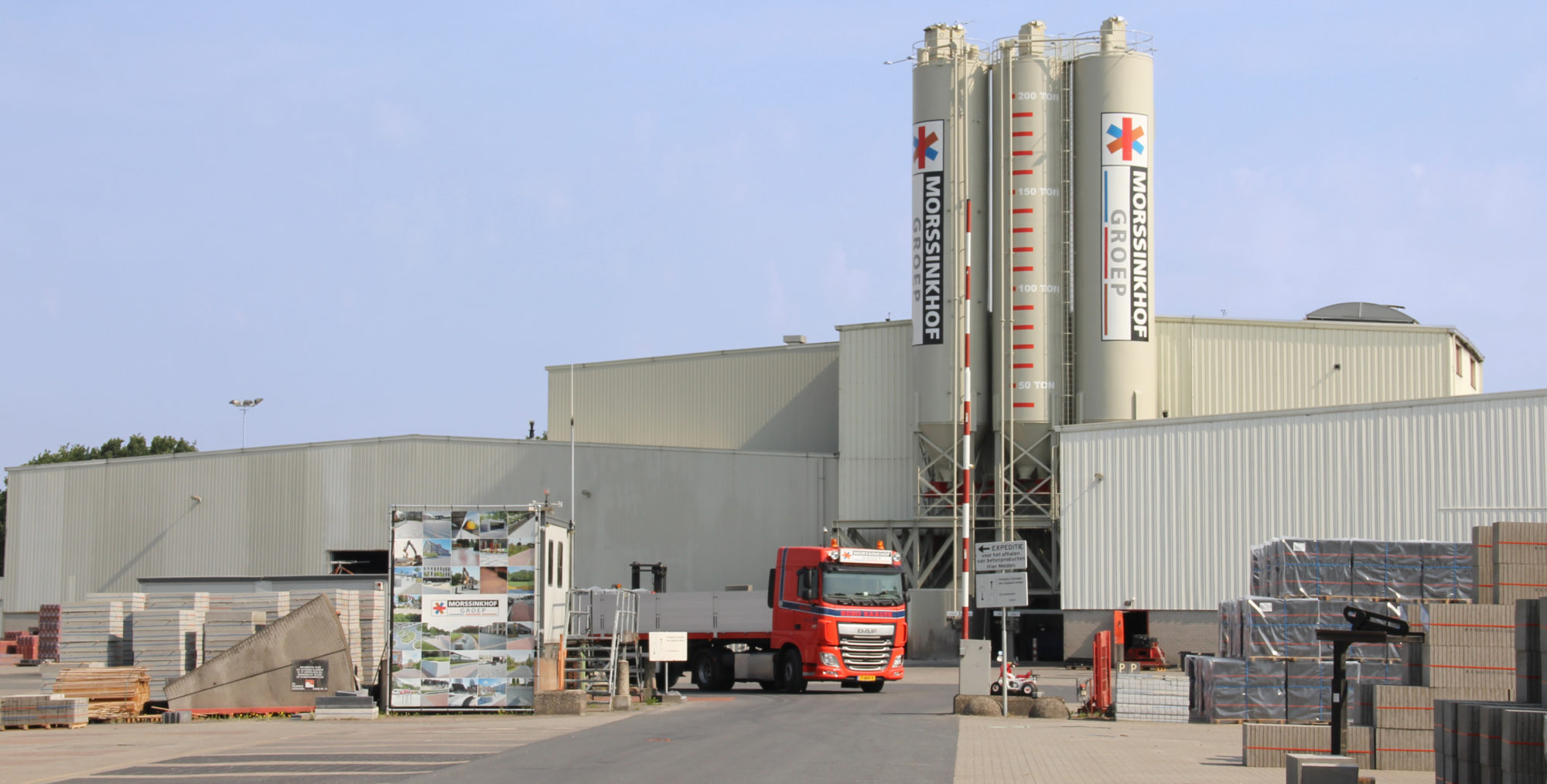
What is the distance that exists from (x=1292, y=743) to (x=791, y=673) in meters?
16.1

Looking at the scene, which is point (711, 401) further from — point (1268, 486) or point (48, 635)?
point (48, 635)

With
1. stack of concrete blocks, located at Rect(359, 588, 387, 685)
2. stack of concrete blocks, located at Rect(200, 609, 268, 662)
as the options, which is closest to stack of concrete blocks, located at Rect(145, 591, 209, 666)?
stack of concrete blocks, located at Rect(200, 609, 268, 662)

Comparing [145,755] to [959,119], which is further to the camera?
[959,119]

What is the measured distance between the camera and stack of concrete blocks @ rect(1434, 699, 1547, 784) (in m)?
12.2

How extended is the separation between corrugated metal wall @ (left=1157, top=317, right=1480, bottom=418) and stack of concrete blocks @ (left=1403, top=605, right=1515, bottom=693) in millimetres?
30288

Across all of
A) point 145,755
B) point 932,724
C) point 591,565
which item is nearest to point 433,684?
point 145,755

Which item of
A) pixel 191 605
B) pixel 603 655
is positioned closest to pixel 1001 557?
pixel 603 655

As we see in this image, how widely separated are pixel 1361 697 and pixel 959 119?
33313 mm

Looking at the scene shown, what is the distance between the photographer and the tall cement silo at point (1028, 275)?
161 ft

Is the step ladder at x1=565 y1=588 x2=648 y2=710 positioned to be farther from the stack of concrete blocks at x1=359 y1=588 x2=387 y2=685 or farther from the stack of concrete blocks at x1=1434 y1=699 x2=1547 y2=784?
the stack of concrete blocks at x1=1434 y1=699 x2=1547 y2=784

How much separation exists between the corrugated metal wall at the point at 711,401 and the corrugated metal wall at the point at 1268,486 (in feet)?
44.2

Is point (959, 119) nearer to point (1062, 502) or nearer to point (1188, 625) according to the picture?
point (1062, 502)

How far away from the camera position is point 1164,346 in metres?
50.2

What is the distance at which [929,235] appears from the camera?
164ft
